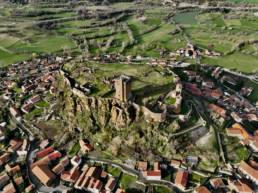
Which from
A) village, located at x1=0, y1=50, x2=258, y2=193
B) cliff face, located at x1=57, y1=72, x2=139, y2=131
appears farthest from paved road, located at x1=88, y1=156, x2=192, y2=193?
cliff face, located at x1=57, y1=72, x2=139, y2=131

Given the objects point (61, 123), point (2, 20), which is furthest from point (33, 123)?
point (2, 20)

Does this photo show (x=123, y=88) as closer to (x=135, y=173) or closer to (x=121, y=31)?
(x=135, y=173)

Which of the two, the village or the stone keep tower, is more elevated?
the stone keep tower

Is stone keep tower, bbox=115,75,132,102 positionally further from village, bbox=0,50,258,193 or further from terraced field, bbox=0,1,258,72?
terraced field, bbox=0,1,258,72

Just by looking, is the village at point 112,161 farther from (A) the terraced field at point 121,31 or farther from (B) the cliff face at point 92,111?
(A) the terraced field at point 121,31

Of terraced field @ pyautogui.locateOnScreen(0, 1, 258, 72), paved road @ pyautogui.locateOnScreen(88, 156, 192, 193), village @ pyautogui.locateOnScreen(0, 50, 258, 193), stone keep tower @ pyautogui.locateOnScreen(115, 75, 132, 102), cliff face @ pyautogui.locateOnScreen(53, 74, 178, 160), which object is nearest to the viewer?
paved road @ pyautogui.locateOnScreen(88, 156, 192, 193)

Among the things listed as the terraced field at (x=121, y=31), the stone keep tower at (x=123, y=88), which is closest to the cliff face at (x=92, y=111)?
the stone keep tower at (x=123, y=88)

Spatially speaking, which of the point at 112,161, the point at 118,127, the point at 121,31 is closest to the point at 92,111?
the point at 118,127
